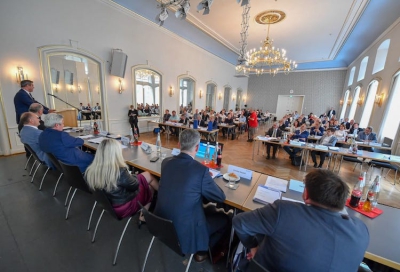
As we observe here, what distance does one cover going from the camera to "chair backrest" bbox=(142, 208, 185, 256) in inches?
46.3

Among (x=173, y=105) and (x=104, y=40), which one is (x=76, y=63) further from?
(x=173, y=105)

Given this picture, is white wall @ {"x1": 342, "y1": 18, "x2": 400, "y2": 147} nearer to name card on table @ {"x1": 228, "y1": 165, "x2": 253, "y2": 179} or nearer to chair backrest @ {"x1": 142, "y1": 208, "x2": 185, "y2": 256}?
name card on table @ {"x1": 228, "y1": 165, "x2": 253, "y2": 179}

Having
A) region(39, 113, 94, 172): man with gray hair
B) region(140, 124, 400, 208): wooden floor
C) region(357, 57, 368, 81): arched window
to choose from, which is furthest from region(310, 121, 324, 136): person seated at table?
region(39, 113, 94, 172): man with gray hair

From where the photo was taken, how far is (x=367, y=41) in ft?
25.4

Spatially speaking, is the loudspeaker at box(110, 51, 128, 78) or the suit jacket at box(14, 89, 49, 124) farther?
the loudspeaker at box(110, 51, 128, 78)

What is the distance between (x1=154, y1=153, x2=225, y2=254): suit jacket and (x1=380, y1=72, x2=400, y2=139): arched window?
7057 mm

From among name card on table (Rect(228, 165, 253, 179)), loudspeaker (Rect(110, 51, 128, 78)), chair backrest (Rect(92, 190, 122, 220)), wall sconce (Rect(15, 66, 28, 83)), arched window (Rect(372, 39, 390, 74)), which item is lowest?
chair backrest (Rect(92, 190, 122, 220))

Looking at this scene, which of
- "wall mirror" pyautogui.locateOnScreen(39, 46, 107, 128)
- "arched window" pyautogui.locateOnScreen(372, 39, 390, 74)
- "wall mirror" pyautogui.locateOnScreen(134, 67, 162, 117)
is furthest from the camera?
"wall mirror" pyautogui.locateOnScreen(134, 67, 162, 117)

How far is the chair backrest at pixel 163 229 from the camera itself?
118cm

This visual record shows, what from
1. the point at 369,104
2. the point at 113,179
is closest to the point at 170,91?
the point at 113,179

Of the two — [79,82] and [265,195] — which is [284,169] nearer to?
[265,195]

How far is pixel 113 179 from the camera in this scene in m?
1.59

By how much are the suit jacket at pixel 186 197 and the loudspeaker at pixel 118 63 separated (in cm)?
608

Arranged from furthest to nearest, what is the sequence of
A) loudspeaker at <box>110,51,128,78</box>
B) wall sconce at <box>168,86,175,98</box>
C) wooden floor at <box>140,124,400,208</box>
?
1. wall sconce at <box>168,86,175,98</box>
2. loudspeaker at <box>110,51,128,78</box>
3. wooden floor at <box>140,124,400,208</box>
